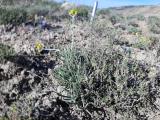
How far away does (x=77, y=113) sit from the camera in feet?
17.9

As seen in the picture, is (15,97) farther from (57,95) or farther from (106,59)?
(106,59)

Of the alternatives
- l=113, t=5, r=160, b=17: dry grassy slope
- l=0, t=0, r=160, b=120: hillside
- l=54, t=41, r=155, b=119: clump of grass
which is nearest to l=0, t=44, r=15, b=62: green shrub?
l=0, t=0, r=160, b=120: hillside

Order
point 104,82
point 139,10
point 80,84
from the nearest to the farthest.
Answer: point 80,84
point 104,82
point 139,10

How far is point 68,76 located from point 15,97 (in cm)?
85

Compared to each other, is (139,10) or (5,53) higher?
(5,53)

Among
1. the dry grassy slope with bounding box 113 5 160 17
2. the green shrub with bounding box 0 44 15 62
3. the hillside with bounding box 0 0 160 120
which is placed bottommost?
the dry grassy slope with bounding box 113 5 160 17

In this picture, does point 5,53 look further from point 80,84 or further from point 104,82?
point 104,82

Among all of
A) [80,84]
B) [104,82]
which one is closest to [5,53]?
[80,84]

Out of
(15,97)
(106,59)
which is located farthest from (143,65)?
(15,97)

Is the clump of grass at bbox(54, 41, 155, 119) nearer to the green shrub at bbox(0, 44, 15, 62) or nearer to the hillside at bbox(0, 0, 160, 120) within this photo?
the hillside at bbox(0, 0, 160, 120)

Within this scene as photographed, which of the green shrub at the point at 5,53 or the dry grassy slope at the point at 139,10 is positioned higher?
the green shrub at the point at 5,53

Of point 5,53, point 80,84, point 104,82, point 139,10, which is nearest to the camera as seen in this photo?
point 80,84

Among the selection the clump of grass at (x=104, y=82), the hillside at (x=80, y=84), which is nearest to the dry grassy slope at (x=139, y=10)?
the hillside at (x=80, y=84)

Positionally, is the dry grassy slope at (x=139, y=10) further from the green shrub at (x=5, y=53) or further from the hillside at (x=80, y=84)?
the green shrub at (x=5, y=53)
